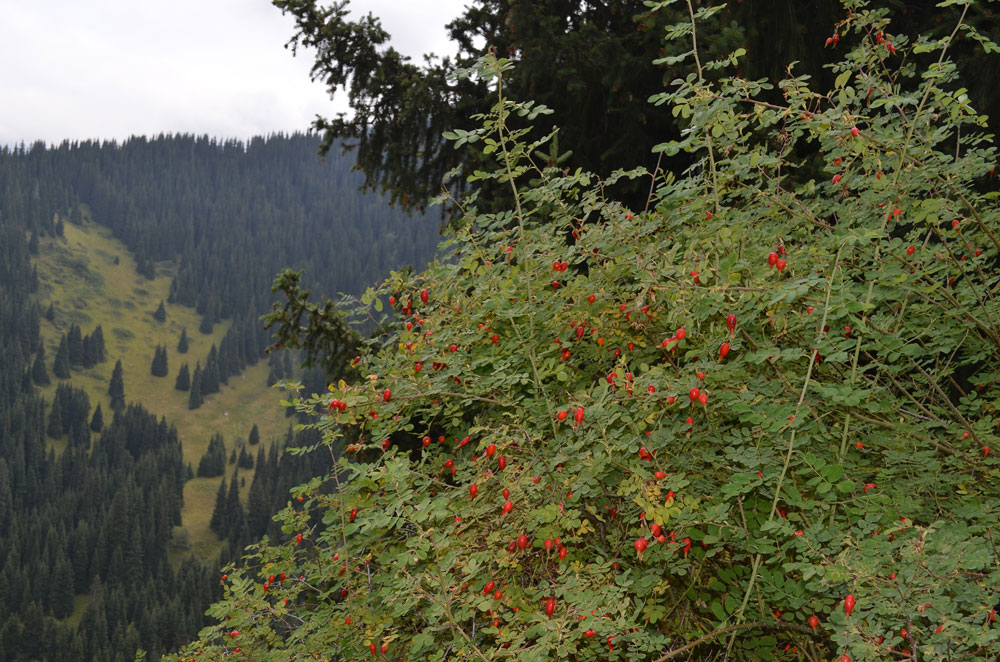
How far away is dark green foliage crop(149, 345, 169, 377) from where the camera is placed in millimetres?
161875

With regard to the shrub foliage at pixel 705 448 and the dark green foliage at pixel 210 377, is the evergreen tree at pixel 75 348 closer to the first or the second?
the dark green foliage at pixel 210 377

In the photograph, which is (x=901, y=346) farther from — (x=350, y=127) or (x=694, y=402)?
(x=350, y=127)

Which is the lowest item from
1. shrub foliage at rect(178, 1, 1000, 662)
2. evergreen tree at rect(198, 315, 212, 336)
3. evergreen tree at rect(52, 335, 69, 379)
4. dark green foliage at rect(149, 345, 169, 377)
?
dark green foliage at rect(149, 345, 169, 377)

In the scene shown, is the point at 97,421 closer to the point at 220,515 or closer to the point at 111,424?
the point at 111,424

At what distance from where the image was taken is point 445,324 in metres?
4.92

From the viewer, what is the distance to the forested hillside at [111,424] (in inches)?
3720

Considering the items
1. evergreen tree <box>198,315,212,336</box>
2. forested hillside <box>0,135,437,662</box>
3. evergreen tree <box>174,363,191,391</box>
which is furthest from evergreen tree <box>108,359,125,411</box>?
evergreen tree <box>198,315,212,336</box>

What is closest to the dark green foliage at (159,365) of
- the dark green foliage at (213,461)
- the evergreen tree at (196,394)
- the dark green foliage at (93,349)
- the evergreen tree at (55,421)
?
the evergreen tree at (196,394)

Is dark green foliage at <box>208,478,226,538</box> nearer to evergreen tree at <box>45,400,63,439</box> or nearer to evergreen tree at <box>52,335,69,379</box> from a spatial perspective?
evergreen tree at <box>45,400,63,439</box>

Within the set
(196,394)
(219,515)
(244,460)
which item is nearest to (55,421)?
(196,394)

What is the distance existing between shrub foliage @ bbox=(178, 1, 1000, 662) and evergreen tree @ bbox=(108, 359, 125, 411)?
159 m

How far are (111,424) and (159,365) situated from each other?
2567 cm

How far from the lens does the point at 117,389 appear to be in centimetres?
14862

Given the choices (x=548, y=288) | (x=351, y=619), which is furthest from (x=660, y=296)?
(x=351, y=619)
